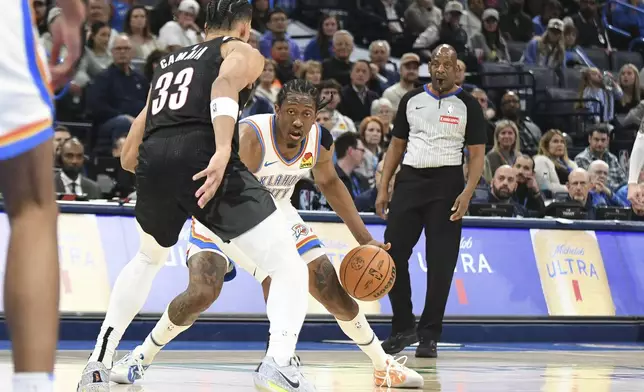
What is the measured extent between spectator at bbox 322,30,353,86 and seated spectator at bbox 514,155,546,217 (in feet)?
10.2

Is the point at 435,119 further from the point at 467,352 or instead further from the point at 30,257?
the point at 30,257

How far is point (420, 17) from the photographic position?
755 inches

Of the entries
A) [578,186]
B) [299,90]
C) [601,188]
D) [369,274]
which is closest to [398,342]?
[369,274]

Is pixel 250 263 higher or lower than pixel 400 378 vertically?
higher

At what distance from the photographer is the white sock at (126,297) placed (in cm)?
596

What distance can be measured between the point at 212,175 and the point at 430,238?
4875 millimetres

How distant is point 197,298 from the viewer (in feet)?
21.9

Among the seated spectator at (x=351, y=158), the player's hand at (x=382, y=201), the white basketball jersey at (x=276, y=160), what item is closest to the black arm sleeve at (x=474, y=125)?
the player's hand at (x=382, y=201)

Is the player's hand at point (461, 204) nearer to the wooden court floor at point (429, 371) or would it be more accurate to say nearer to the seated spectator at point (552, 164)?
the wooden court floor at point (429, 371)

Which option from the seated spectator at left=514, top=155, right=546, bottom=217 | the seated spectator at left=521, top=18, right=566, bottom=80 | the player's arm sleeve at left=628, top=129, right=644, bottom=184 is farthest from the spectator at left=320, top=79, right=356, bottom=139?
the seated spectator at left=521, top=18, right=566, bottom=80

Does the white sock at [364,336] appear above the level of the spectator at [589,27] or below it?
above

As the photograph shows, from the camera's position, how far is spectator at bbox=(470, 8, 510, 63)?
19188mm

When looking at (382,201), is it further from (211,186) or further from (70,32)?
(70,32)

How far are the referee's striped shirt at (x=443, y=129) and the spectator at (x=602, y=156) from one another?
636cm
